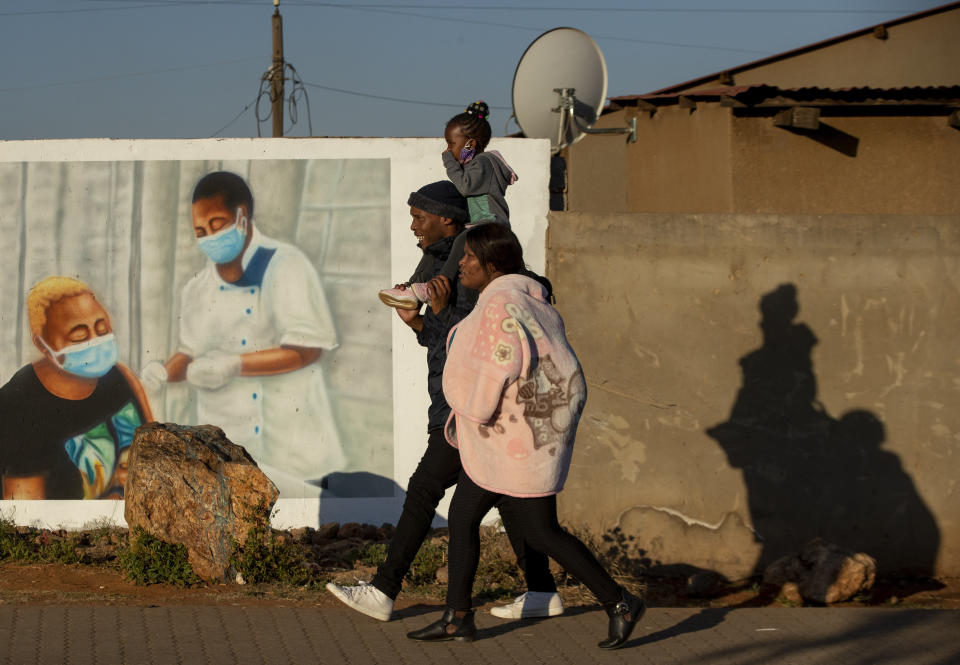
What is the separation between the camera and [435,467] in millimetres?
4773

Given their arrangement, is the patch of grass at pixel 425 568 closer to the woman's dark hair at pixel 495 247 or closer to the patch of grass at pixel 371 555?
the patch of grass at pixel 371 555

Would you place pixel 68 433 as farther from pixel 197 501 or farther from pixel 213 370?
pixel 197 501

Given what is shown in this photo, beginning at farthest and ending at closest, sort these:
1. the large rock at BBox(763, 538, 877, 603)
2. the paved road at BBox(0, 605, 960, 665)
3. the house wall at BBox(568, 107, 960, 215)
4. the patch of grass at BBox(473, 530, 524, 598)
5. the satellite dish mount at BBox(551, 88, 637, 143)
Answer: the house wall at BBox(568, 107, 960, 215) → the satellite dish mount at BBox(551, 88, 637, 143) → the large rock at BBox(763, 538, 877, 603) → the patch of grass at BBox(473, 530, 524, 598) → the paved road at BBox(0, 605, 960, 665)

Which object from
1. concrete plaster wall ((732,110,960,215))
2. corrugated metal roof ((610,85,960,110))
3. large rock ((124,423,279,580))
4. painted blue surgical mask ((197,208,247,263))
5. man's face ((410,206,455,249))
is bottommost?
large rock ((124,423,279,580))

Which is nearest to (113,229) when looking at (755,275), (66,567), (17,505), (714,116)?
(17,505)

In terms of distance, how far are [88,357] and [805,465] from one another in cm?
450

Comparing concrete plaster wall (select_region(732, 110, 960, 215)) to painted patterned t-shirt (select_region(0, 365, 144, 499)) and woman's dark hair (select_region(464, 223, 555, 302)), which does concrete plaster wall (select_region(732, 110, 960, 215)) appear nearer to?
painted patterned t-shirt (select_region(0, 365, 144, 499))

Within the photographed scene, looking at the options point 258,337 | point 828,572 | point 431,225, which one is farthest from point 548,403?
point 258,337

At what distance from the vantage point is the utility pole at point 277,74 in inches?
1148

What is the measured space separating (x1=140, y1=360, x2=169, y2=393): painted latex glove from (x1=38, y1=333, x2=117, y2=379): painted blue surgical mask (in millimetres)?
205

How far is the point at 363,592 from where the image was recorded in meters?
4.79

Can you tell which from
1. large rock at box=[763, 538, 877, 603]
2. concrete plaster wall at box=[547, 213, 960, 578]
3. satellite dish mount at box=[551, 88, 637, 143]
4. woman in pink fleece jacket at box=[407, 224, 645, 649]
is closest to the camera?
woman in pink fleece jacket at box=[407, 224, 645, 649]

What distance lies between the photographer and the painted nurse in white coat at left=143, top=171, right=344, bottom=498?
7324mm

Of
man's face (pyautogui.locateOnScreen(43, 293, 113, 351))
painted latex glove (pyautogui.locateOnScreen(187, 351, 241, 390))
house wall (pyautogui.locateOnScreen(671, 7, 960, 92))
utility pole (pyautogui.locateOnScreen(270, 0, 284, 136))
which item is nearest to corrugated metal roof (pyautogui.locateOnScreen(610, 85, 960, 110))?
house wall (pyautogui.locateOnScreen(671, 7, 960, 92))
